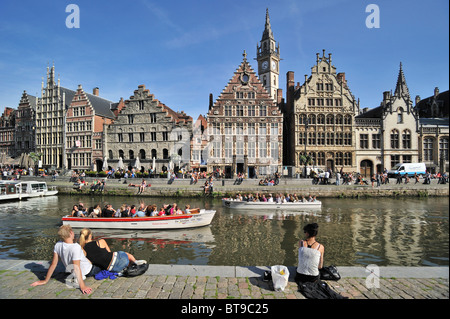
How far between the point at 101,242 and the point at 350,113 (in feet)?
133

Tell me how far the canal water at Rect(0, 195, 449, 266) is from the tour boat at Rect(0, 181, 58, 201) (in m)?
9.09

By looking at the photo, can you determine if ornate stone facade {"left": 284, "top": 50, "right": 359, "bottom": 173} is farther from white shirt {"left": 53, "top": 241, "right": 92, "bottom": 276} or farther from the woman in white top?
white shirt {"left": 53, "top": 241, "right": 92, "bottom": 276}

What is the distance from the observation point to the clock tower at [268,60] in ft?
181

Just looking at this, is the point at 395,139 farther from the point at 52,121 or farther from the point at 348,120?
the point at 52,121

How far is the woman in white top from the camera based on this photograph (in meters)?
5.07

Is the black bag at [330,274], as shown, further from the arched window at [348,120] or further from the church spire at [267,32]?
the church spire at [267,32]

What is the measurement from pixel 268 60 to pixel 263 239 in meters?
50.7

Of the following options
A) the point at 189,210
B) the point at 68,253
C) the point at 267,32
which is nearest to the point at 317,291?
the point at 68,253

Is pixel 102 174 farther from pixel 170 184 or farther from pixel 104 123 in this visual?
pixel 104 123

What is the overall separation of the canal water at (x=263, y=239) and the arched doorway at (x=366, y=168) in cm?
2184

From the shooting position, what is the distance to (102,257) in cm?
570

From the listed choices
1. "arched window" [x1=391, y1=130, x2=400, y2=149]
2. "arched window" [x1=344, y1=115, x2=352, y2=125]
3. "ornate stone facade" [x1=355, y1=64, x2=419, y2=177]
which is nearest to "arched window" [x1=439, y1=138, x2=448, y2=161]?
"ornate stone facade" [x1=355, y1=64, x2=419, y2=177]

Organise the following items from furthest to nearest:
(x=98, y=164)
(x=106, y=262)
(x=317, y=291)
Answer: (x=98, y=164) → (x=106, y=262) → (x=317, y=291)
